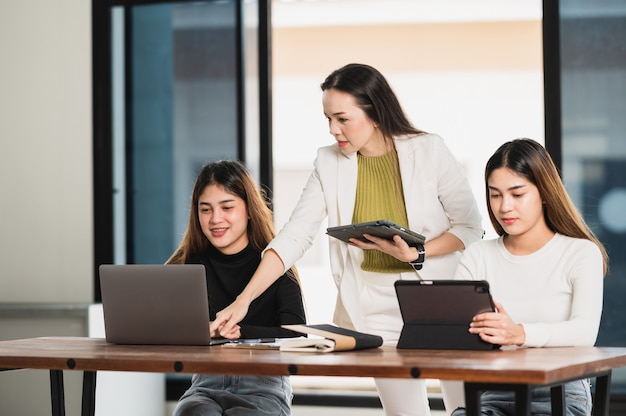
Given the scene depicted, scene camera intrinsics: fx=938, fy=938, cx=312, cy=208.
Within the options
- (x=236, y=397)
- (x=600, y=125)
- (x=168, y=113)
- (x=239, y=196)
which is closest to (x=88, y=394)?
(x=236, y=397)

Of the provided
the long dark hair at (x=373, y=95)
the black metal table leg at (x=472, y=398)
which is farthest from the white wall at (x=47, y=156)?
the black metal table leg at (x=472, y=398)

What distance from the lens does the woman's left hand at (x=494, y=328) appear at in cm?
202

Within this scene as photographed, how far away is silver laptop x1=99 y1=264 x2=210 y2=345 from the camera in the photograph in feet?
7.40

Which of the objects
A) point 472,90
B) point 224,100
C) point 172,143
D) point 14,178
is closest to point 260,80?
point 224,100

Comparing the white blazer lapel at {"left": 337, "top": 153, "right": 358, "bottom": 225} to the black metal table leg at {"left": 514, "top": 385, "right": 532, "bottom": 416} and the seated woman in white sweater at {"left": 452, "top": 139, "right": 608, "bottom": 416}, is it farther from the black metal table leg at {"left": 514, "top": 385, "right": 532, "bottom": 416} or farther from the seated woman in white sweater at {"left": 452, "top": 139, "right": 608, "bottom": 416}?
the black metal table leg at {"left": 514, "top": 385, "right": 532, "bottom": 416}

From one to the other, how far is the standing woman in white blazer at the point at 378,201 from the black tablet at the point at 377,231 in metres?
0.13

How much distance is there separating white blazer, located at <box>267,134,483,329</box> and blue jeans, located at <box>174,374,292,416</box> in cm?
29

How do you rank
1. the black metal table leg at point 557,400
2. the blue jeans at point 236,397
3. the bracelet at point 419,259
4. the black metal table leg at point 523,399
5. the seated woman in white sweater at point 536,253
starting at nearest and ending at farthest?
the black metal table leg at point 523,399 → the black metal table leg at point 557,400 → the seated woman in white sweater at point 536,253 → the blue jeans at point 236,397 → the bracelet at point 419,259

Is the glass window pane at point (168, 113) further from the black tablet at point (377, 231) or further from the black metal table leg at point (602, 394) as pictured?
the black metal table leg at point (602, 394)

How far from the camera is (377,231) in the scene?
2365mm

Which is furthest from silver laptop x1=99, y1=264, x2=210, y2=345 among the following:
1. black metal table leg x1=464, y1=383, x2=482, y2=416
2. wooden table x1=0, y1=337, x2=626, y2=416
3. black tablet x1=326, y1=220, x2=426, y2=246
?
black metal table leg x1=464, y1=383, x2=482, y2=416

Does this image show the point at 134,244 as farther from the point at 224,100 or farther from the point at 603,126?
the point at 603,126

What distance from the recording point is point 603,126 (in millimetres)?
3830

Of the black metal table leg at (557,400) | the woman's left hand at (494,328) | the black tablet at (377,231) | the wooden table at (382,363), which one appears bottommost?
the black metal table leg at (557,400)
